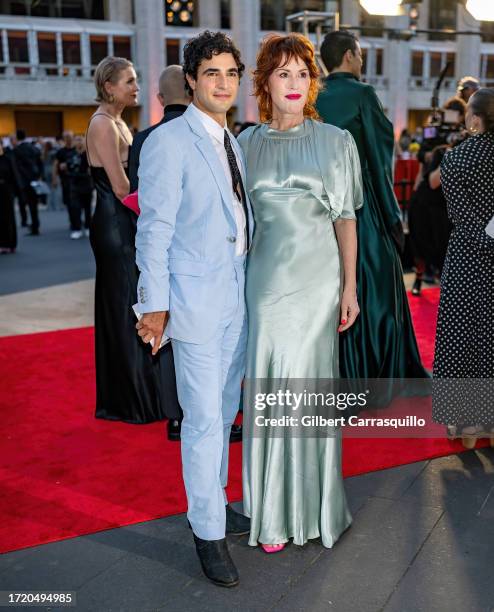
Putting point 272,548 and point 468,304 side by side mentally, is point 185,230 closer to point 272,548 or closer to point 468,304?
point 272,548

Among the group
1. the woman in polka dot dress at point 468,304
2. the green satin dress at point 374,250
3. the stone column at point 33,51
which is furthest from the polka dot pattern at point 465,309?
the stone column at point 33,51

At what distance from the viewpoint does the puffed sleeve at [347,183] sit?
7.82ft

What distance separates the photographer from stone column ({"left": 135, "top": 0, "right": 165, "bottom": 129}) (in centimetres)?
2989

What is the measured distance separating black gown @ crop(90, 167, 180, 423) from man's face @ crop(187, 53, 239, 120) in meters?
1.51

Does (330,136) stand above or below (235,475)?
above

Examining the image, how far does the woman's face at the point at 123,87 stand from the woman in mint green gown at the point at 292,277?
4.66 feet

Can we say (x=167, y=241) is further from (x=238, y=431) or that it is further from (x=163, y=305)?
(x=238, y=431)

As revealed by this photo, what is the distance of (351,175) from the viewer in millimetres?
2451

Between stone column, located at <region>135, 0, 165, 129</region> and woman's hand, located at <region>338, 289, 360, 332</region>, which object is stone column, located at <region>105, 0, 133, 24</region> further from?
woman's hand, located at <region>338, 289, 360, 332</region>

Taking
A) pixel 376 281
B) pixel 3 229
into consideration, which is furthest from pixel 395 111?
pixel 376 281

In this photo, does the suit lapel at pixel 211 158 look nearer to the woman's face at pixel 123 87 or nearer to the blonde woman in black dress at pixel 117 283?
the blonde woman in black dress at pixel 117 283

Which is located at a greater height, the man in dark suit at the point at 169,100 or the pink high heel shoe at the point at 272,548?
the man in dark suit at the point at 169,100

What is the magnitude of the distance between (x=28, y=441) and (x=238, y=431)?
41.5 inches

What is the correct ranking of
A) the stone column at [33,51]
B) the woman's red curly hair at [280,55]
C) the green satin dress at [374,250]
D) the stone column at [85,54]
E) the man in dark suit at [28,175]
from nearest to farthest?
1. the woman's red curly hair at [280,55]
2. the green satin dress at [374,250]
3. the man in dark suit at [28,175]
4. the stone column at [33,51]
5. the stone column at [85,54]
